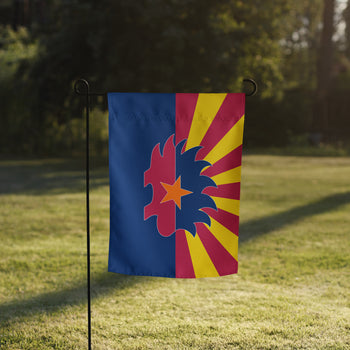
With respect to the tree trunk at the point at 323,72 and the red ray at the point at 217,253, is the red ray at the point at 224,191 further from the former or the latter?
the tree trunk at the point at 323,72

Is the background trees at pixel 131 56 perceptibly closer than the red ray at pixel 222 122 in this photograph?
No

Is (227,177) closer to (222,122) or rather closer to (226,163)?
(226,163)

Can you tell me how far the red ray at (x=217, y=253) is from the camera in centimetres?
258

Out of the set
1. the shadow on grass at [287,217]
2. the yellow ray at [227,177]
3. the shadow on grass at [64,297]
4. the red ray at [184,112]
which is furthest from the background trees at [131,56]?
the yellow ray at [227,177]

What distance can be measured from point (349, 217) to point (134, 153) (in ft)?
18.8

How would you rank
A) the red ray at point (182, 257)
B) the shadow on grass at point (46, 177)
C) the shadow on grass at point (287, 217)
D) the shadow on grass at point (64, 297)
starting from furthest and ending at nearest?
the shadow on grass at point (46, 177) → the shadow on grass at point (287, 217) → the shadow on grass at point (64, 297) → the red ray at point (182, 257)

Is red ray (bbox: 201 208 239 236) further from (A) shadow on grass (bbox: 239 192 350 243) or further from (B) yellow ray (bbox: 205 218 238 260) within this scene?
(A) shadow on grass (bbox: 239 192 350 243)

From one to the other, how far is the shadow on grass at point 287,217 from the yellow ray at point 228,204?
346cm

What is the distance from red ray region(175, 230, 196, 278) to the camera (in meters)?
2.58

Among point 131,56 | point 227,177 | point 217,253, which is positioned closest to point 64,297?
point 217,253

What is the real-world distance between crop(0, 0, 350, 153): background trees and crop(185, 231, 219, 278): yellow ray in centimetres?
1193

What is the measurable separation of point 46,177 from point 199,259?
32.0ft

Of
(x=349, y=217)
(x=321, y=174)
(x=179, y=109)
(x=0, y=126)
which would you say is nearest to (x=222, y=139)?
(x=179, y=109)

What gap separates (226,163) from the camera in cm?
252
